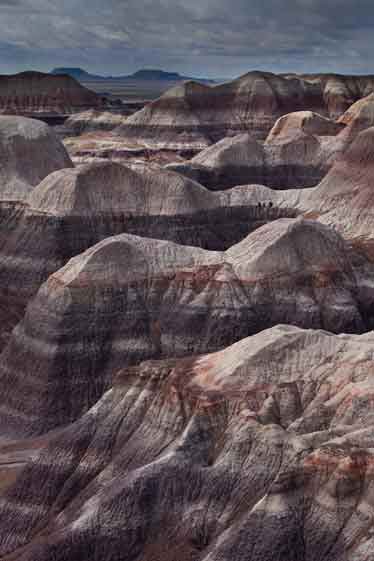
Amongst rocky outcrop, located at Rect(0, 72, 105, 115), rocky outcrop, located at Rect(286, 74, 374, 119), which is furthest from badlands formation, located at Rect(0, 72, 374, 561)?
rocky outcrop, located at Rect(0, 72, 105, 115)

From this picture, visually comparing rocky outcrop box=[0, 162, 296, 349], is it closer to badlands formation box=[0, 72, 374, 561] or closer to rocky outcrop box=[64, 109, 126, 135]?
badlands formation box=[0, 72, 374, 561]

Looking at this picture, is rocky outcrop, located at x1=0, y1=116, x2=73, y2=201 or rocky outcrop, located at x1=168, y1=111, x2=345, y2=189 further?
rocky outcrop, located at x1=168, y1=111, x2=345, y2=189

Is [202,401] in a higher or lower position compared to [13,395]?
higher

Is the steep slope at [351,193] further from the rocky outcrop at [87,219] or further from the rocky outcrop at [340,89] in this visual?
the rocky outcrop at [340,89]

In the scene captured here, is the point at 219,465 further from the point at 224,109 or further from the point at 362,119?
the point at 224,109

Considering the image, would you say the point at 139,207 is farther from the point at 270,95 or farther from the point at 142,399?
the point at 270,95

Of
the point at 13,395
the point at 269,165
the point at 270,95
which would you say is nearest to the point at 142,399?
the point at 13,395
